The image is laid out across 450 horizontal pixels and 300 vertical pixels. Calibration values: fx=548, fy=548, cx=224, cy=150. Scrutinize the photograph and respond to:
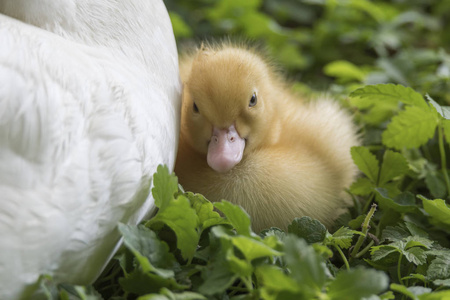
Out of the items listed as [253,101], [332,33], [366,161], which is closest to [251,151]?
[253,101]

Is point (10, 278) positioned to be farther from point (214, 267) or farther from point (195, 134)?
point (195, 134)

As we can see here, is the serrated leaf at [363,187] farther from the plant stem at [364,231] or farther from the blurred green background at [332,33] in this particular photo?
the blurred green background at [332,33]

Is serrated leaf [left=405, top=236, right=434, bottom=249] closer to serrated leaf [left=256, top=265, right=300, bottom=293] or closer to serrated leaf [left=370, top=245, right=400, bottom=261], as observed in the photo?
serrated leaf [left=370, top=245, right=400, bottom=261]

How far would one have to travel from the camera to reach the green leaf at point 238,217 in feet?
2.21

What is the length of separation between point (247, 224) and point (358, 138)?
24.0 inches

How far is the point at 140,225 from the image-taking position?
703mm

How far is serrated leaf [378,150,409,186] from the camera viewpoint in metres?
0.97

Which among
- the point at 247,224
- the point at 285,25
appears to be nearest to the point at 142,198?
the point at 247,224

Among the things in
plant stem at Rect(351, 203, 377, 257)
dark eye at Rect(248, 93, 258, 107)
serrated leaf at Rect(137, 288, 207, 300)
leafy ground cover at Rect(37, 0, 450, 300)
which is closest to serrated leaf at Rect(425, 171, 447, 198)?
leafy ground cover at Rect(37, 0, 450, 300)

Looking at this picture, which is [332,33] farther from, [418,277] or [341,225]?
[418,277]

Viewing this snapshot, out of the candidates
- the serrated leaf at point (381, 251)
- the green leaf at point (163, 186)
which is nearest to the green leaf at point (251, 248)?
the green leaf at point (163, 186)

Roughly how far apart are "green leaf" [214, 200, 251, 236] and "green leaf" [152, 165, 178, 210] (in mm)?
65

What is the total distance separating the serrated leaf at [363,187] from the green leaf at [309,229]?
0.65ft

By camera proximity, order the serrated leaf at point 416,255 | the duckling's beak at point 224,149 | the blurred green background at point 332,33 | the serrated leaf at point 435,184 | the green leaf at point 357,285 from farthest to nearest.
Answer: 1. the blurred green background at point 332,33
2. the serrated leaf at point 435,184
3. the duckling's beak at point 224,149
4. the serrated leaf at point 416,255
5. the green leaf at point 357,285
